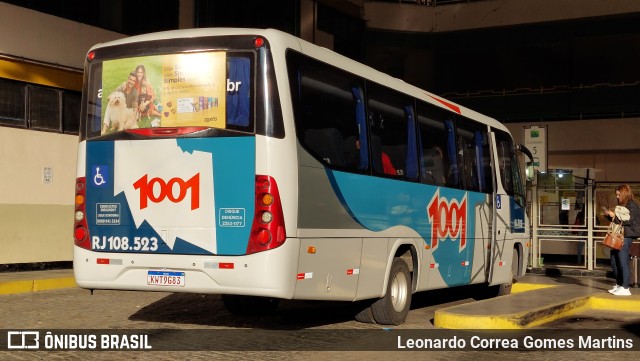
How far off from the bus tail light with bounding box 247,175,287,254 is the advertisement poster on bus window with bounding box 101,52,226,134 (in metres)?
0.84

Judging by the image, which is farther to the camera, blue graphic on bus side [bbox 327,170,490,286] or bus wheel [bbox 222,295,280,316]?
bus wheel [bbox 222,295,280,316]

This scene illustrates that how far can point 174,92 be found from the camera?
9.33 m

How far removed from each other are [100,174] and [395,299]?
4.02m

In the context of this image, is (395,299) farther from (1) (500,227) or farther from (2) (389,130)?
(1) (500,227)

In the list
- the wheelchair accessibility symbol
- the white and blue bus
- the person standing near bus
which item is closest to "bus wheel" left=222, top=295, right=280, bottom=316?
the white and blue bus

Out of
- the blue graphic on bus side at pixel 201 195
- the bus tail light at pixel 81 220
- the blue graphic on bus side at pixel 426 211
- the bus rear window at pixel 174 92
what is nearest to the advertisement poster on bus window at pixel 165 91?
the bus rear window at pixel 174 92

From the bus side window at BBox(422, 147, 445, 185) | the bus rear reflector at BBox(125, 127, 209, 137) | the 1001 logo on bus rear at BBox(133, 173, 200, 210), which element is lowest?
the 1001 logo on bus rear at BBox(133, 173, 200, 210)

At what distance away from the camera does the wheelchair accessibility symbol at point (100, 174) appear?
965cm

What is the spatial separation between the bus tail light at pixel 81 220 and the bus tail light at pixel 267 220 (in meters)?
2.00

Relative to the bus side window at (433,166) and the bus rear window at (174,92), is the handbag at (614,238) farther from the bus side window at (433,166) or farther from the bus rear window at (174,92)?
the bus rear window at (174,92)

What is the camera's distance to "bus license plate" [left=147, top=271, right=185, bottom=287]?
9172mm

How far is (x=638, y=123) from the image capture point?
2970 cm

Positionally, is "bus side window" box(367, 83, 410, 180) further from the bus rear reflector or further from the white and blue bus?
the bus rear reflector

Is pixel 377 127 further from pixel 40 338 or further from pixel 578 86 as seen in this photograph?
pixel 578 86
